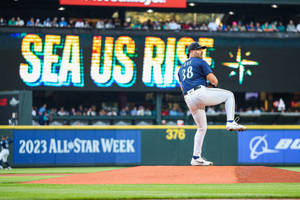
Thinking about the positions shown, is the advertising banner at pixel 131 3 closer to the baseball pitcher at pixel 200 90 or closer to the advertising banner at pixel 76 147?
the advertising banner at pixel 76 147

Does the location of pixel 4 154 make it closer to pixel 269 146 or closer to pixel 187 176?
pixel 269 146

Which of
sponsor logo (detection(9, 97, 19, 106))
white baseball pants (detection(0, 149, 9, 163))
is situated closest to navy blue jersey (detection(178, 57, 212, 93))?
white baseball pants (detection(0, 149, 9, 163))

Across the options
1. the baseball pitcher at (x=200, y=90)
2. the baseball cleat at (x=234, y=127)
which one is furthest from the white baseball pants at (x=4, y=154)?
the baseball cleat at (x=234, y=127)

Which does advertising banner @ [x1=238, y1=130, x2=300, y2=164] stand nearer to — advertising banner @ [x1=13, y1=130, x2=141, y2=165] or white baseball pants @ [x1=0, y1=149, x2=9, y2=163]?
advertising banner @ [x1=13, y1=130, x2=141, y2=165]

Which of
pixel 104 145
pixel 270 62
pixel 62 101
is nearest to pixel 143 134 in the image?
pixel 104 145

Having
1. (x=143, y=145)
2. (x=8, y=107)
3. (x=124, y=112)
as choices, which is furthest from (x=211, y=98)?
(x=124, y=112)

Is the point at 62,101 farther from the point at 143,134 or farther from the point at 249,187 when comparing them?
the point at 249,187
